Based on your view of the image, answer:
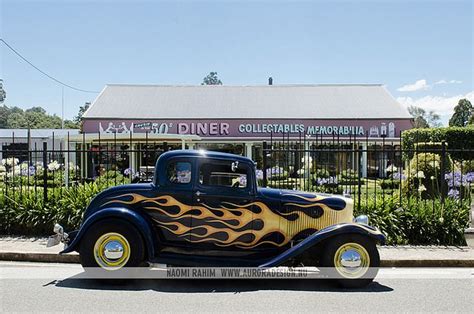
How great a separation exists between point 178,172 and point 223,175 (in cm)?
61

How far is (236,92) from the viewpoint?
3822 centimetres

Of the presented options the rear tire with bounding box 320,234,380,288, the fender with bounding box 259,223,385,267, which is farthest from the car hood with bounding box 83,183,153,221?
the rear tire with bounding box 320,234,380,288

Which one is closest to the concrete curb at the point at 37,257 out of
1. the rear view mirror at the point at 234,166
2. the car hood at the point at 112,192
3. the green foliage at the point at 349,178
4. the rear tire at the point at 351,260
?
the car hood at the point at 112,192

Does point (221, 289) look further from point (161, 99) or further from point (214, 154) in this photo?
point (161, 99)

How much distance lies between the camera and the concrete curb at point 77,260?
800cm

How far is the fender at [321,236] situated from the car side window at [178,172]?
156 cm

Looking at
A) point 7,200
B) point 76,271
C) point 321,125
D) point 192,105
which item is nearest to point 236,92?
point 192,105

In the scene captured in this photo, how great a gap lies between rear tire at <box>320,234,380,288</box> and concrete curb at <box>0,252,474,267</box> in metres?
1.71

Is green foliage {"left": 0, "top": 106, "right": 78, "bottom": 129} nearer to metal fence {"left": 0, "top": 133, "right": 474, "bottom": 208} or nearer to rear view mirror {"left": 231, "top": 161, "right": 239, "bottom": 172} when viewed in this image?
metal fence {"left": 0, "top": 133, "right": 474, "bottom": 208}

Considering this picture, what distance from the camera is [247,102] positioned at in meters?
36.1

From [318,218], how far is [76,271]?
365 centimetres

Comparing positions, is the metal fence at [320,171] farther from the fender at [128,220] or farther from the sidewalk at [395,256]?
the fender at [128,220]

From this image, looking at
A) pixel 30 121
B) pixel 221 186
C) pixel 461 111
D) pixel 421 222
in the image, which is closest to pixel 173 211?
pixel 221 186

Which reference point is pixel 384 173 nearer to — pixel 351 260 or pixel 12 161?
pixel 351 260
